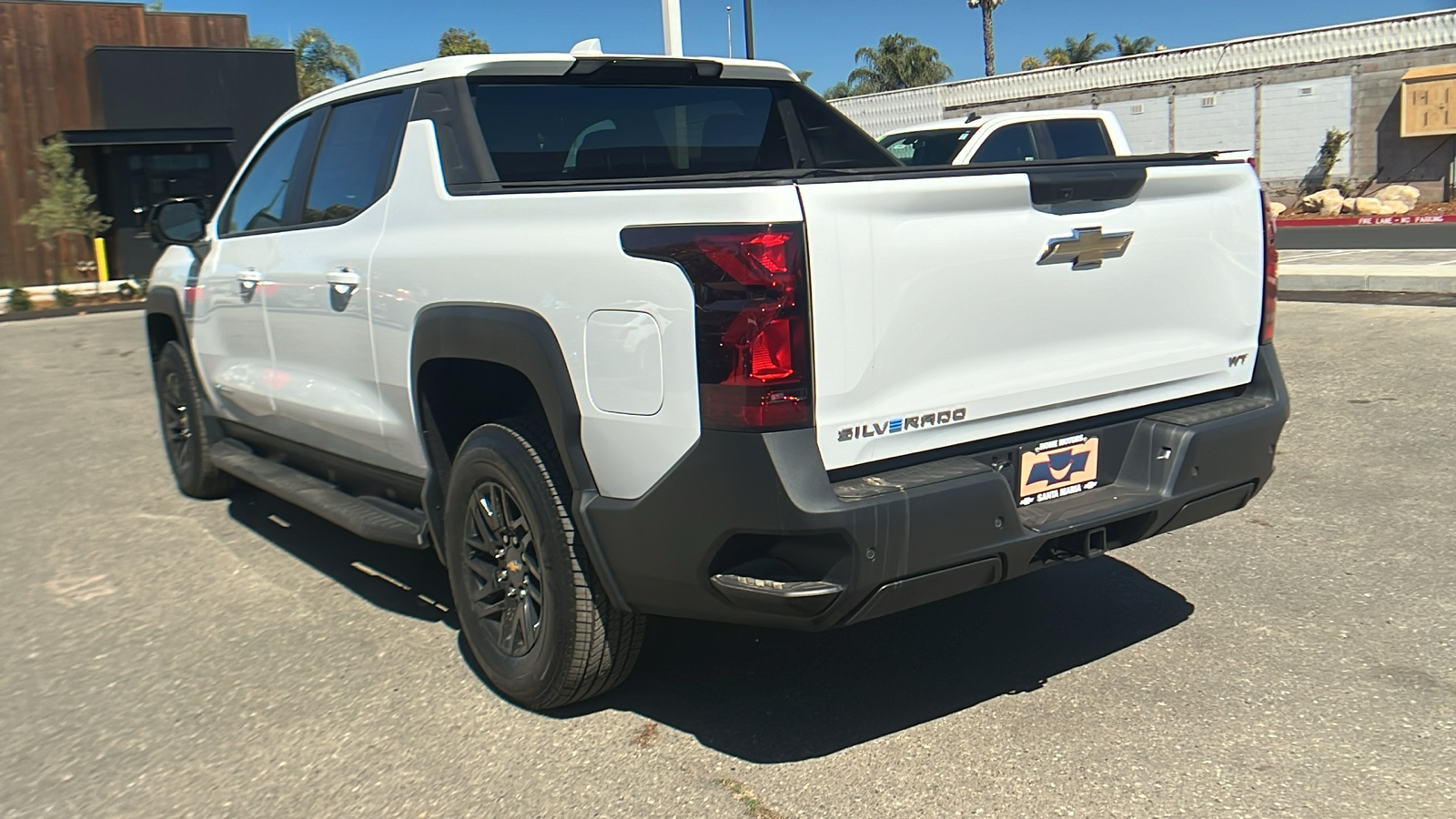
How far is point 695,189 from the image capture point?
111 inches

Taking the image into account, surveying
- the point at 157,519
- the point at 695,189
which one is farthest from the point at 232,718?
the point at 157,519

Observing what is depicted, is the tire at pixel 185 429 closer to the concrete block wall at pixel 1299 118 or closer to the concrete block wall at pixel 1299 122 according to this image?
the concrete block wall at pixel 1299 118

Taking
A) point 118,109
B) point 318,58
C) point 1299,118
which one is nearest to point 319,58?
point 318,58

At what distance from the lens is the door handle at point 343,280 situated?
4.08m

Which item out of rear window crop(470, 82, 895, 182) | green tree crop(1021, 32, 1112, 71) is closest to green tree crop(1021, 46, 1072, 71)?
green tree crop(1021, 32, 1112, 71)

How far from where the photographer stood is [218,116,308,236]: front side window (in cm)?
496

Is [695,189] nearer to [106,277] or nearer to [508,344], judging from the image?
[508,344]

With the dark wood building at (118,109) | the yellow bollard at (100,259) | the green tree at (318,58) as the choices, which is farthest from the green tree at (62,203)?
the green tree at (318,58)

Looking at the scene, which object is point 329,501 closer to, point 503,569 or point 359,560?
point 359,560

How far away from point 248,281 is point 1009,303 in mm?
3274

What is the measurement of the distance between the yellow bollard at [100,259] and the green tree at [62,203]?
37 cm

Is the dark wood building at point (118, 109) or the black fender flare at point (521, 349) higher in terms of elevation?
the dark wood building at point (118, 109)

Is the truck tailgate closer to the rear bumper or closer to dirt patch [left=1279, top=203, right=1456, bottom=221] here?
the rear bumper

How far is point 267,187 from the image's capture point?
17.0 ft
